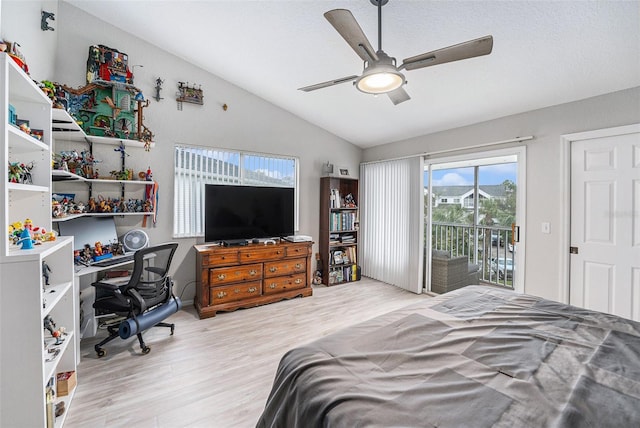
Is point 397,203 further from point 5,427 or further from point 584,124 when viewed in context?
point 5,427

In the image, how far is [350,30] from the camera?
1.43 m

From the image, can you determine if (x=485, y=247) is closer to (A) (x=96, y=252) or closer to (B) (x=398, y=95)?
(B) (x=398, y=95)

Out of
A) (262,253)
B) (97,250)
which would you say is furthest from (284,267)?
(97,250)

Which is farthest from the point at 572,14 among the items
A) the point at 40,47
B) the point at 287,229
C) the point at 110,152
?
the point at 110,152

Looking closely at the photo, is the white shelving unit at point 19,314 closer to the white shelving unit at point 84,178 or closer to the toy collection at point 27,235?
the toy collection at point 27,235

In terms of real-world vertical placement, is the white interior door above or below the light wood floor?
above

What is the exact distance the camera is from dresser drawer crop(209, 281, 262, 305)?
3.17 metres

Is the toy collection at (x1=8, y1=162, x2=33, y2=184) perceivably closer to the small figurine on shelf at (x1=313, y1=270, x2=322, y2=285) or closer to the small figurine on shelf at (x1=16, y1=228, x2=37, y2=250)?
the small figurine on shelf at (x1=16, y1=228, x2=37, y2=250)

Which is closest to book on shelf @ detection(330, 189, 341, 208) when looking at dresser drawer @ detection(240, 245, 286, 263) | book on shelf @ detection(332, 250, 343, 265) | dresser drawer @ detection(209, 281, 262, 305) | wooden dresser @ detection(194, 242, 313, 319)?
book on shelf @ detection(332, 250, 343, 265)

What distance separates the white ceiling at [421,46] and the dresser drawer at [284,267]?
7.20ft

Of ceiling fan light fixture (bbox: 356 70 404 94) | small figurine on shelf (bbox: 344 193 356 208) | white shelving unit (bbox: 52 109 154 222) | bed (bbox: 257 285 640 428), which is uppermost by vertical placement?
ceiling fan light fixture (bbox: 356 70 404 94)

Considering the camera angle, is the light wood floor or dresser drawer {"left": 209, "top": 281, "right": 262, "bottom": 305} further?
dresser drawer {"left": 209, "top": 281, "right": 262, "bottom": 305}

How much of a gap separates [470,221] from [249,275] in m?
3.92

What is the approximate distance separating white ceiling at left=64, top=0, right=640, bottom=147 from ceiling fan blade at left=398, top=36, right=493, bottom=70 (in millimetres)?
595
